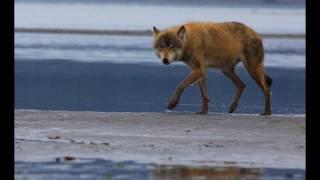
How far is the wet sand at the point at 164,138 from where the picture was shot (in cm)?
1409

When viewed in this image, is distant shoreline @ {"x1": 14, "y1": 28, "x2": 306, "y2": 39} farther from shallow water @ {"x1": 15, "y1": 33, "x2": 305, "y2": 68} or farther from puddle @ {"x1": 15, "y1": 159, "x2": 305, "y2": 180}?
puddle @ {"x1": 15, "y1": 159, "x2": 305, "y2": 180}

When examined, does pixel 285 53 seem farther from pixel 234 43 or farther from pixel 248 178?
pixel 248 178

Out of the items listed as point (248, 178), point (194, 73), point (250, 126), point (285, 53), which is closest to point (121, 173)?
point (248, 178)

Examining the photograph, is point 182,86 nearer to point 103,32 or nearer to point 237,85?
point 237,85

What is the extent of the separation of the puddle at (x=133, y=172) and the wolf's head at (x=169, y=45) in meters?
5.33

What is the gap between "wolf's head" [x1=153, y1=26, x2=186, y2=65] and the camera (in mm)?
18891

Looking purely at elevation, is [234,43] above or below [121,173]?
above

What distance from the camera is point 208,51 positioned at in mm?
19391

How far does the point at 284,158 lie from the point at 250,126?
3.09 metres

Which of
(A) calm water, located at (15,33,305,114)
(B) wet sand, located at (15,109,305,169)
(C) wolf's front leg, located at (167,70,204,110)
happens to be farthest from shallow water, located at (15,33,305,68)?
(B) wet sand, located at (15,109,305,169)

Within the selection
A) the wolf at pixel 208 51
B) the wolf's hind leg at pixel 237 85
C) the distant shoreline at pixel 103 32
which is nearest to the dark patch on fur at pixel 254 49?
the wolf at pixel 208 51

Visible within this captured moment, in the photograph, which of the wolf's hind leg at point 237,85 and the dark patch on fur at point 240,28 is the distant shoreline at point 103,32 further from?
the dark patch on fur at point 240,28

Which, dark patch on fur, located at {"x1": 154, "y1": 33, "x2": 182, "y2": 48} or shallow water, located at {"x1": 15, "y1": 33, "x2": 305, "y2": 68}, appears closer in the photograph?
dark patch on fur, located at {"x1": 154, "y1": 33, "x2": 182, "y2": 48}
